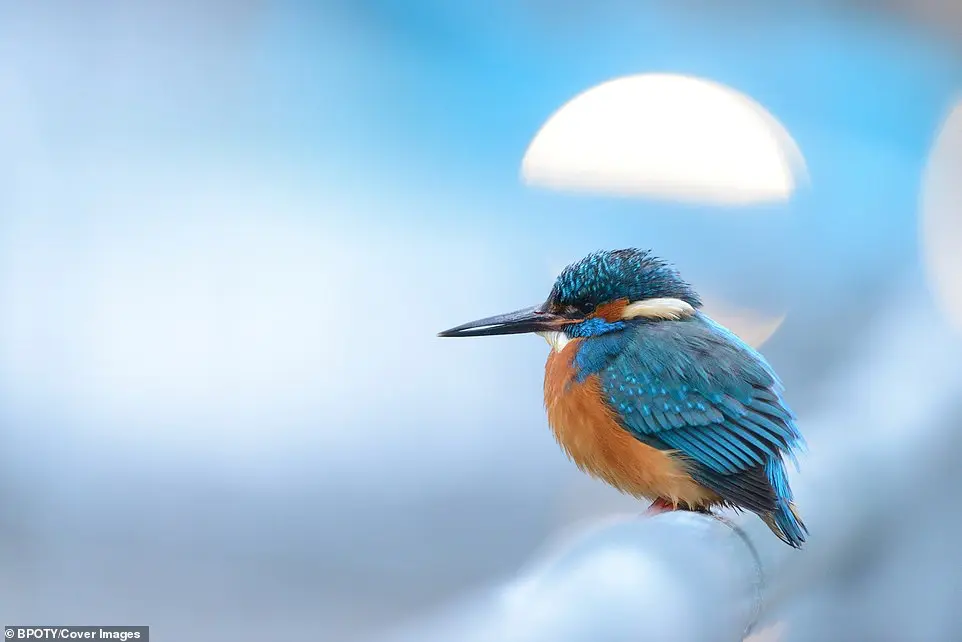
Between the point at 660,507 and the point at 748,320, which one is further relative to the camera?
the point at 748,320

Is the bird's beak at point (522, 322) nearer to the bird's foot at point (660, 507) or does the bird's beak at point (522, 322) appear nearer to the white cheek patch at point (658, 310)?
the white cheek patch at point (658, 310)

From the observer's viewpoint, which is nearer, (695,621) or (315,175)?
(695,621)

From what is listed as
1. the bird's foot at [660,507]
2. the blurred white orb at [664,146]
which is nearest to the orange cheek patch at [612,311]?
the bird's foot at [660,507]

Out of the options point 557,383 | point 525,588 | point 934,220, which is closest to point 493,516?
point 557,383

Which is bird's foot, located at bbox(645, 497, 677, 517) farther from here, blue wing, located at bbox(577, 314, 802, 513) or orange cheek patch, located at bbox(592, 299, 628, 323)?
orange cheek patch, located at bbox(592, 299, 628, 323)

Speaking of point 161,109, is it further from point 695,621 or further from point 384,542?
point 695,621

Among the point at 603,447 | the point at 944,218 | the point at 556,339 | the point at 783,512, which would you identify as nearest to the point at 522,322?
the point at 556,339

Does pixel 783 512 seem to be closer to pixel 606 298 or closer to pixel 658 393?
pixel 658 393

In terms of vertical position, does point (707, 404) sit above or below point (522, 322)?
below
